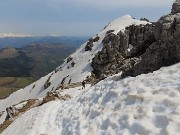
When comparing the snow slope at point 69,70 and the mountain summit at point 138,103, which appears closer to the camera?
the mountain summit at point 138,103

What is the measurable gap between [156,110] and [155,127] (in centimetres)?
166

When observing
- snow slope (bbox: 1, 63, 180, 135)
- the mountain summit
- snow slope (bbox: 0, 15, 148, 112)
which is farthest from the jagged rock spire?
snow slope (bbox: 0, 15, 148, 112)

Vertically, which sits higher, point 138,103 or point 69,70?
point 138,103

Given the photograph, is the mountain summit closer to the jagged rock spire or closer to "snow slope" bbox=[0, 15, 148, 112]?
the jagged rock spire

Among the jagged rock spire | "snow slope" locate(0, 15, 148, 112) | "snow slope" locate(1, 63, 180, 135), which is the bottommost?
"snow slope" locate(0, 15, 148, 112)

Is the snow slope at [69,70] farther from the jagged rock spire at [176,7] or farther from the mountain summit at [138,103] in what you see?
the jagged rock spire at [176,7]

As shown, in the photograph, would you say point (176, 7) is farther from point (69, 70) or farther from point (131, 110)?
point (69, 70)

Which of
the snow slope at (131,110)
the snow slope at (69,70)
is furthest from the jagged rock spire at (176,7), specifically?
the snow slope at (69,70)

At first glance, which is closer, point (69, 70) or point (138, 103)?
point (138, 103)

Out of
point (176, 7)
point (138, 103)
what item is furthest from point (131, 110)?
point (176, 7)

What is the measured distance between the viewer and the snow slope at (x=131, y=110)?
60.2ft

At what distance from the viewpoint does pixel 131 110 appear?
68.7 feet

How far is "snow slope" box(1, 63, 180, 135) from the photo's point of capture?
18.3 m

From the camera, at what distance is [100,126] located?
22.3 m
